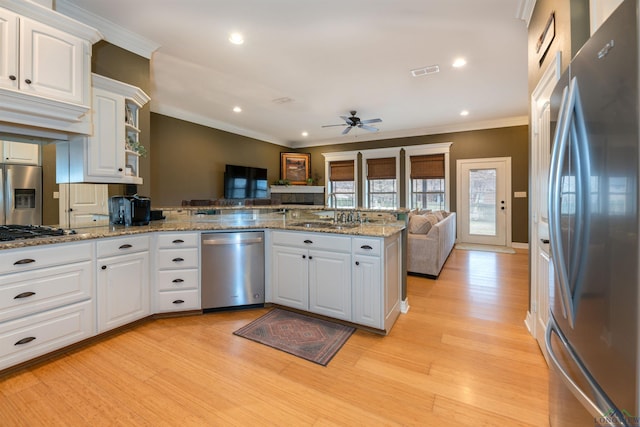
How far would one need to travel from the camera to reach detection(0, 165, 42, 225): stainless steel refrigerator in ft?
7.55

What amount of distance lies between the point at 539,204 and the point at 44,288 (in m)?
3.71

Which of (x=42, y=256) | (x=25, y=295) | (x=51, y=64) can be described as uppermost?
(x=51, y=64)

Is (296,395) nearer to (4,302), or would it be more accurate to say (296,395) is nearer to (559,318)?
(559,318)

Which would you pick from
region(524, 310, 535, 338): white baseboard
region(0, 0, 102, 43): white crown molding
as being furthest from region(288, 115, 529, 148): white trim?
region(0, 0, 102, 43): white crown molding

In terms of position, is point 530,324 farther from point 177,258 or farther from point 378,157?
point 378,157

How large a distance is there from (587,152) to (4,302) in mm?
3089

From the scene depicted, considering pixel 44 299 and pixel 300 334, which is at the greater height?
pixel 44 299

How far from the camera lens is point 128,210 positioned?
110 inches

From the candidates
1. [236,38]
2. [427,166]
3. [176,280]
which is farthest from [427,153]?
[176,280]

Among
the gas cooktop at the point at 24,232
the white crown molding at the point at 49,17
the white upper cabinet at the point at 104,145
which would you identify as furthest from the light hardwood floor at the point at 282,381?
the white crown molding at the point at 49,17

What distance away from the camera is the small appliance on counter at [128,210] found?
2.80 metres

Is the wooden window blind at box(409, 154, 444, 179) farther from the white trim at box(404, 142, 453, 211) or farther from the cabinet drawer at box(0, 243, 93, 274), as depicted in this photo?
the cabinet drawer at box(0, 243, 93, 274)

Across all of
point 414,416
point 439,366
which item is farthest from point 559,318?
point 439,366

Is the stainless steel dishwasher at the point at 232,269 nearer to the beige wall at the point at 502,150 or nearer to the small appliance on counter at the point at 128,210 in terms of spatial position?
the small appliance on counter at the point at 128,210
